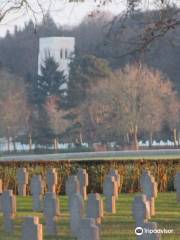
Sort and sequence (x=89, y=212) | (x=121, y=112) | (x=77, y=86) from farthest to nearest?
1. (x=77, y=86)
2. (x=121, y=112)
3. (x=89, y=212)

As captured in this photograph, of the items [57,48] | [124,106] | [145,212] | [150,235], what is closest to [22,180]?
[145,212]

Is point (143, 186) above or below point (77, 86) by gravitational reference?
below

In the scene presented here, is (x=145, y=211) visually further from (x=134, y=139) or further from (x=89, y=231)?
(x=134, y=139)

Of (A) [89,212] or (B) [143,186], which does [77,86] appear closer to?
(B) [143,186]

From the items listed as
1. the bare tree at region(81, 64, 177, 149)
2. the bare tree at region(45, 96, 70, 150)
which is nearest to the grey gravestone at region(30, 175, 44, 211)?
the bare tree at region(81, 64, 177, 149)

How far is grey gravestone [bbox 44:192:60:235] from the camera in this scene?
1577 centimetres

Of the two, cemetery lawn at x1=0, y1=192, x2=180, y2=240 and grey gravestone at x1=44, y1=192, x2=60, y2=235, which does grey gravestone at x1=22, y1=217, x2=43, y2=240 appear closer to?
cemetery lawn at x1=0, y1=192, x2=180, y2=240

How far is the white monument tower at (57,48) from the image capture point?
346 ft

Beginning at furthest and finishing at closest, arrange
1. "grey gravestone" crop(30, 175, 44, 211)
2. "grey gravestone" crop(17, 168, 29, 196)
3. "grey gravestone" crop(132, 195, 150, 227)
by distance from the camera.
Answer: "grey gravestone" crop(17, 168, 29, 196), "grey gravestone" crop(30, 175, 44, 211), "grey gravestone" crop(132, 195, 150, 227)

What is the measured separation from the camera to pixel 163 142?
85875mm

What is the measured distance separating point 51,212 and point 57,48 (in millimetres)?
94113

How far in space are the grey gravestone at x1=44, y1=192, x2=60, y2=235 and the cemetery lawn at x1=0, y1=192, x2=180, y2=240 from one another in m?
0.16

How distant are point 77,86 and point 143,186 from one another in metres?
60.3

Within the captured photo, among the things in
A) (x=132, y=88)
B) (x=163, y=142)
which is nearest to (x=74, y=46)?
(x=163, y=142)
